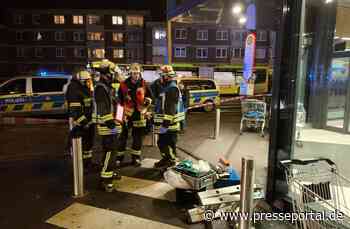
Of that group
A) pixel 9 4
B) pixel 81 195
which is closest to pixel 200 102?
pixel 81 195

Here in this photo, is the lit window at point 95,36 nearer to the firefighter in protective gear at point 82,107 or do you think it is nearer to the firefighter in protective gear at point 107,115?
the firefighter in protective gear at point 82,107

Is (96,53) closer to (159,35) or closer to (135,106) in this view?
(159,35)

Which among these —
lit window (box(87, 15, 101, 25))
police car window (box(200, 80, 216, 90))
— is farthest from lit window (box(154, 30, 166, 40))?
police car window (box(200, 80, 216, 90))

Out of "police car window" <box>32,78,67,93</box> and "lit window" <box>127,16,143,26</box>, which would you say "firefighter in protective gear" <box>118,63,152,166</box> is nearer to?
"police car window" <box>32,78,67,93</box>

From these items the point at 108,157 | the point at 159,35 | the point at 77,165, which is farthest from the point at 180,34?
the point at 77,165

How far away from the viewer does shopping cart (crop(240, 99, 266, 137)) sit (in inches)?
343

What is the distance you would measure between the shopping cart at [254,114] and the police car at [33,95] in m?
7.45

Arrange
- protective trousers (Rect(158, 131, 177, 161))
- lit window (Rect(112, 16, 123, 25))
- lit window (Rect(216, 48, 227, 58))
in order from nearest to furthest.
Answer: protective trousers (Rect(158, 131, 177, 161)) → lit window (Rect(216, 48, 227, 58)) → lit window (Rect(112, 16, 123, 25))

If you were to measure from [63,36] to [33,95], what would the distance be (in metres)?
34.6

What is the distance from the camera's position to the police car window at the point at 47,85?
1141cm

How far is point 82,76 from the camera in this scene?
5.67 m

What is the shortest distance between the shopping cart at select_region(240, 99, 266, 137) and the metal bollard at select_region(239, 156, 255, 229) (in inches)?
236

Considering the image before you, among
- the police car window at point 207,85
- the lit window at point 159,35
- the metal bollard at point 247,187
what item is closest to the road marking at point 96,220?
the metal bollard at point 247,187

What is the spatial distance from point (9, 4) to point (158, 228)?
49884 mm
